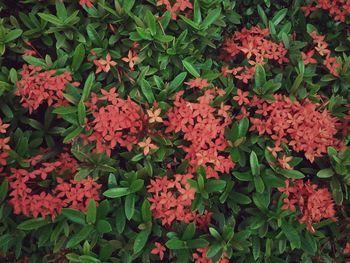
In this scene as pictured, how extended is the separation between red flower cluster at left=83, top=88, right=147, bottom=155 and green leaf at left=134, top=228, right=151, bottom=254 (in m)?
0.44

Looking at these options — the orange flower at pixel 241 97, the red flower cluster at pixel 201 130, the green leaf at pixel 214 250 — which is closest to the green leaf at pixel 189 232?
the green leaf at pixel 214 250

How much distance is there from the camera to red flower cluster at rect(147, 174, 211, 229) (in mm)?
2213

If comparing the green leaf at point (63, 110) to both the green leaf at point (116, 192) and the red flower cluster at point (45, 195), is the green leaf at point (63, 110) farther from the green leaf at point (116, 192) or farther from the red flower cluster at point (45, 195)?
the green leaf at point (116, 192)

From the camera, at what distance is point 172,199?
87.4 inches

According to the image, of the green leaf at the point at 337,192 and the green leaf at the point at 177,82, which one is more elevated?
the green leaf at the point at 177,82

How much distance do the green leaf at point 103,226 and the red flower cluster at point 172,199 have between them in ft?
0.76

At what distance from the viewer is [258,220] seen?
7.84ft

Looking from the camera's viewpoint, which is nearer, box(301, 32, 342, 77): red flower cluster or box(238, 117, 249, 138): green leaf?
box(238, 117, 249, 138): green leaf

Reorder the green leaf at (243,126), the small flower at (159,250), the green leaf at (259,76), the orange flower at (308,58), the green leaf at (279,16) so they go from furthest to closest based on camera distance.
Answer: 1. the green leaf at (279,16)
2. the orange flower at (308,58)
3. the green leaf at (259,76)
4. the green leaf at (243,126)
5. the small flower at (159,250)

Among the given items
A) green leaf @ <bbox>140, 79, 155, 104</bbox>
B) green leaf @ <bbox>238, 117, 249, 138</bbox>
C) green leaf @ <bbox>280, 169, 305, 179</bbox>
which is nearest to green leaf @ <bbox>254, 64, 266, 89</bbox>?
green leaf @ <bbox>238, 117, 249, 138</bbox>

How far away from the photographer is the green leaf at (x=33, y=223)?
2312 millimetres

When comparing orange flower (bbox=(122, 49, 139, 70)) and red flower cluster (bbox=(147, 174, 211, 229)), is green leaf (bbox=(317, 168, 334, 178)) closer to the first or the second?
red flower cluster (bbox=(147, 174, 211, 229))

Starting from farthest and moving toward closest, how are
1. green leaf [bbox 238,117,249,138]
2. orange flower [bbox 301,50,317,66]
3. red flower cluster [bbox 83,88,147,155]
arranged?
1. orange flower [bbox 301,50,317,66]
2. green leaf [bbox 238,117,249,138]
3. red flower cluster [bbox 83,88,147,155]

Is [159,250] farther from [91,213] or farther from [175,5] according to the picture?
[175,5]
